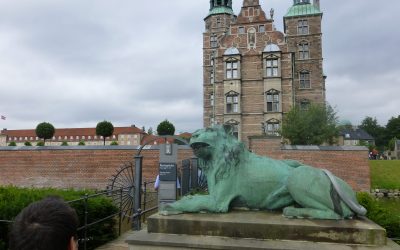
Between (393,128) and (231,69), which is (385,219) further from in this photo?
(393,128)

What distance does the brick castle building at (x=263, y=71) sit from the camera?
32781mm

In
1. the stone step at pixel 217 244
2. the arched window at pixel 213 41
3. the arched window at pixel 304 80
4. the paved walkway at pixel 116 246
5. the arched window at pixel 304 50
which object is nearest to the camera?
the stone step at pixel 217 244

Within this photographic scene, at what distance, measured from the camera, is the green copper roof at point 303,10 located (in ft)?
119

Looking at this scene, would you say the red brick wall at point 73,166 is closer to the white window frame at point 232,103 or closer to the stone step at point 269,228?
the stone step at point 269,228

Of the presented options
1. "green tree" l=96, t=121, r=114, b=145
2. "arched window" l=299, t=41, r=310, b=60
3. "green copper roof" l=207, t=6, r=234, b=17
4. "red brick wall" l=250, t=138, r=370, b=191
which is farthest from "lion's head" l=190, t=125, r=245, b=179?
"green copper roof" l=207, t=6, r=234, b=17

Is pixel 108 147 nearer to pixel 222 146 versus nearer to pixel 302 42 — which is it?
pixel 222 146

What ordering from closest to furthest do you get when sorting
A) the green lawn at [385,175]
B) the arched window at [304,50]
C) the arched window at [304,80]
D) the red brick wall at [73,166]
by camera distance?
the red brick wall at [73,166]
the green lawn at [385,175]
the arched window at [304,80]
the arched window at [304,50]

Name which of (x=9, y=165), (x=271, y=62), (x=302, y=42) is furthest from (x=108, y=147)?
(x=302, y=42)

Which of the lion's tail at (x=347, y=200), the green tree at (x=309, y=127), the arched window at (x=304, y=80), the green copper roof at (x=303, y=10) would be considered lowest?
the lion's tail at (x=347, y=200)

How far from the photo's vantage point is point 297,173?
147 inches

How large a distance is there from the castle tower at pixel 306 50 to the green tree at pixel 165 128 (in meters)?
12.9

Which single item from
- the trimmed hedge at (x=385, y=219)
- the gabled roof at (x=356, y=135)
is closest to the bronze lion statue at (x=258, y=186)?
the trimmed hedge at (x=385, y=219)

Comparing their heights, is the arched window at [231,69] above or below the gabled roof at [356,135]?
above

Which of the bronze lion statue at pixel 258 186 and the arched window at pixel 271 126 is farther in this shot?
the arched window at pixel 271 126
